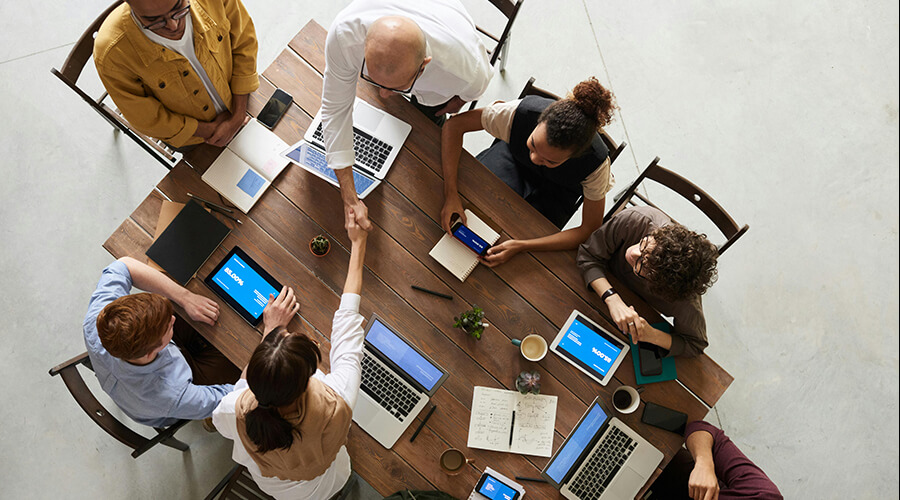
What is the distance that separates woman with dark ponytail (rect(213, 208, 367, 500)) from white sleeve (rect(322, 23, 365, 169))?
0.26m

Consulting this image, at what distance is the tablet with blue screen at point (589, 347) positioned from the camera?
2078 millimetres

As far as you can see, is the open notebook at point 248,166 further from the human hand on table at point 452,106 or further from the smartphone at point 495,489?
the smartphone at point 495,489

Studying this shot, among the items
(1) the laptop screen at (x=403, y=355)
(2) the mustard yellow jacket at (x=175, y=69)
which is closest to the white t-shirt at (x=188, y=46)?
(2) the mustard yellow jacket at (x=175, y=69)

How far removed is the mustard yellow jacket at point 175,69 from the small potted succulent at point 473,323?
1.25 m

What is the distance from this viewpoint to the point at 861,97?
347cm

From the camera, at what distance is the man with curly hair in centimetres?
181

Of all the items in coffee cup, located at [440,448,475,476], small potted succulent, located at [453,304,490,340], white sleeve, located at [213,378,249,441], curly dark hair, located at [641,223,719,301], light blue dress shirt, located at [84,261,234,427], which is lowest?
light blue dress shirt, located at [84,261,234,427]

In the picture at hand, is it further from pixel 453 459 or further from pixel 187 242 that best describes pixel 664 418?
pixel 187 242

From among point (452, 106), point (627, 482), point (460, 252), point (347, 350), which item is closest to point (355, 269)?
point (347, 350)

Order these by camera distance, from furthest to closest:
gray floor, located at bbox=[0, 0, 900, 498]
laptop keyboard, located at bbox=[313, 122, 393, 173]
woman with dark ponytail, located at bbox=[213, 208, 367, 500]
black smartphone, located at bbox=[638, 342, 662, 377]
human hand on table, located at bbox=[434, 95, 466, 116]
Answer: gray floor, located at bbox=[0, 0, 900, 498] → human hand on table, located at bbox=[434, 95, 466, 116] → laptop keyboard, located at bbox=[313, 122, 393, 173] → black smartphone, located at bbox=[638, 342, 662, 377] → woman with dark ponytail, located at bbox=[213, 208, 367, 500]

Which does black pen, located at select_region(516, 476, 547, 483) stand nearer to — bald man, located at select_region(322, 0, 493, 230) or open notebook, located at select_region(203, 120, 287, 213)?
bald man, located at select_region(322, 0, 493, 230)

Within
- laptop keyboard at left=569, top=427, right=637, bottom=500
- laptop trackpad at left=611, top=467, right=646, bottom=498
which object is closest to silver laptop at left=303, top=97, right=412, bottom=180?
laptop keyboard at left=569, top=427, right=637, bottom=500

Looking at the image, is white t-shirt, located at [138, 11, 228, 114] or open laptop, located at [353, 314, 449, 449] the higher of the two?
white t-shirt, located at [138, 11, 228, 114]

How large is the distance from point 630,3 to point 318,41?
2219mm
